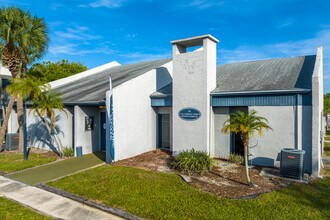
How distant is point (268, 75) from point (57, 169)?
1232 cm

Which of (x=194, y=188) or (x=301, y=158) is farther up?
(x=301, y=158)

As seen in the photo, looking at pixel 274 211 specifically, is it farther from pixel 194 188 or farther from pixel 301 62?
pixel 301 62

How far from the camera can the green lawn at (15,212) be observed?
257 inches

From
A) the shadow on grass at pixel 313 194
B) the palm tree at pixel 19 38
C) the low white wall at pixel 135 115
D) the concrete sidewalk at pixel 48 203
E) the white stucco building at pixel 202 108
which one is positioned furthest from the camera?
the palm tree at pixel 19 38

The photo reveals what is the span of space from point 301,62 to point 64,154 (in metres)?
15.3

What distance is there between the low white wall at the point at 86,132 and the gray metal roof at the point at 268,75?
7817 millimetres

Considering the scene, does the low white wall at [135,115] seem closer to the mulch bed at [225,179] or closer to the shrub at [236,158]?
the mulch bed at [225,179]

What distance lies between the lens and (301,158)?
29.8ft

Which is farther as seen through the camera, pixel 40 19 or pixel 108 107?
pixel 40 19

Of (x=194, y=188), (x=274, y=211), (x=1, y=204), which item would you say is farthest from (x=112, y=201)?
(x=274, y=211)

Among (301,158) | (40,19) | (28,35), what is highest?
(40,19)

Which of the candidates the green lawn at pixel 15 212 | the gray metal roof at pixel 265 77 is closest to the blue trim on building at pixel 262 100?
the gray metal roof at pixel 265 77

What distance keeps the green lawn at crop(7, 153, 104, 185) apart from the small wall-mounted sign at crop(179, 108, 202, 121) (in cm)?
516

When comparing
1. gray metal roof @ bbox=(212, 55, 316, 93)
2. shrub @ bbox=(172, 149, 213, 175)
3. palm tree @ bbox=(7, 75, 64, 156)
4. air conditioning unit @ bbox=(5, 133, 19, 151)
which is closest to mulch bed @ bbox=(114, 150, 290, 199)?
shrub @ bbox=(172, 149, 213, 175)
